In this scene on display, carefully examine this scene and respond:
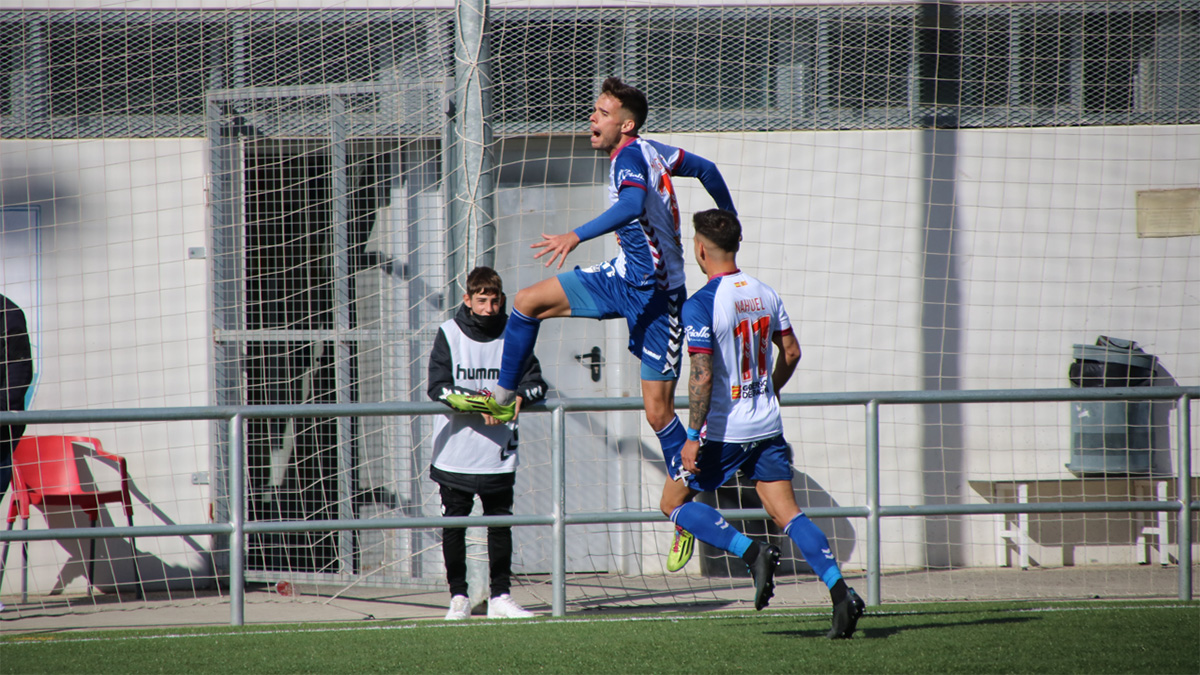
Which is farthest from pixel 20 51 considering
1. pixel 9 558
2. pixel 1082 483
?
pixel 1082 483

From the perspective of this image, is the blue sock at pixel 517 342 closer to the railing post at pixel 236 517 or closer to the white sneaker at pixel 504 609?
the white sneaker at pixel 504 609

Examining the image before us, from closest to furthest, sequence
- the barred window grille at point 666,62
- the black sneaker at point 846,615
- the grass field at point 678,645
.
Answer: the grass field at point 678,645, the black sneaker at point 846,615, the barred window grille at point 666,62

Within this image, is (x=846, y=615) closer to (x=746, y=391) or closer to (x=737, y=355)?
(x=746, y=391)

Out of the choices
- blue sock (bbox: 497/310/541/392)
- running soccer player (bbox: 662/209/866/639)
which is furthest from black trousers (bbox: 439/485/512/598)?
running soccer player (bbox: 662/209/866/639)

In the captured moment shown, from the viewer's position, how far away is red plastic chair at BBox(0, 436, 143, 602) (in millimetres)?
6676

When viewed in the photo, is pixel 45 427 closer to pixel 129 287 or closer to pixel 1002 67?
pixel 129 287

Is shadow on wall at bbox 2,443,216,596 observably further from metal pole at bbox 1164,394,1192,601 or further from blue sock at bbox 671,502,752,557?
metal pole at bbox 1164,394,1192,601

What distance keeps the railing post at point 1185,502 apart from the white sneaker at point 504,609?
3.43 meters

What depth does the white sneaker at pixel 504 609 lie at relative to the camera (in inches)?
209

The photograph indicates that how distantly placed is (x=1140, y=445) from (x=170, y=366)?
6778 millimetres

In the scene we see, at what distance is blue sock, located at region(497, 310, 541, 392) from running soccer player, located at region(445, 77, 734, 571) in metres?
0.08

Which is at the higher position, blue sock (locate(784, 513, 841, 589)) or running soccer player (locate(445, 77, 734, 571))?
running soccer player (locate(445, 77, 734, 571))

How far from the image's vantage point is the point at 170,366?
723 cm

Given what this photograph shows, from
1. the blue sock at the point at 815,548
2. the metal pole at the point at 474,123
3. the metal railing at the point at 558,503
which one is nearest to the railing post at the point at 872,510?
the metal railing at the point at 558,503
